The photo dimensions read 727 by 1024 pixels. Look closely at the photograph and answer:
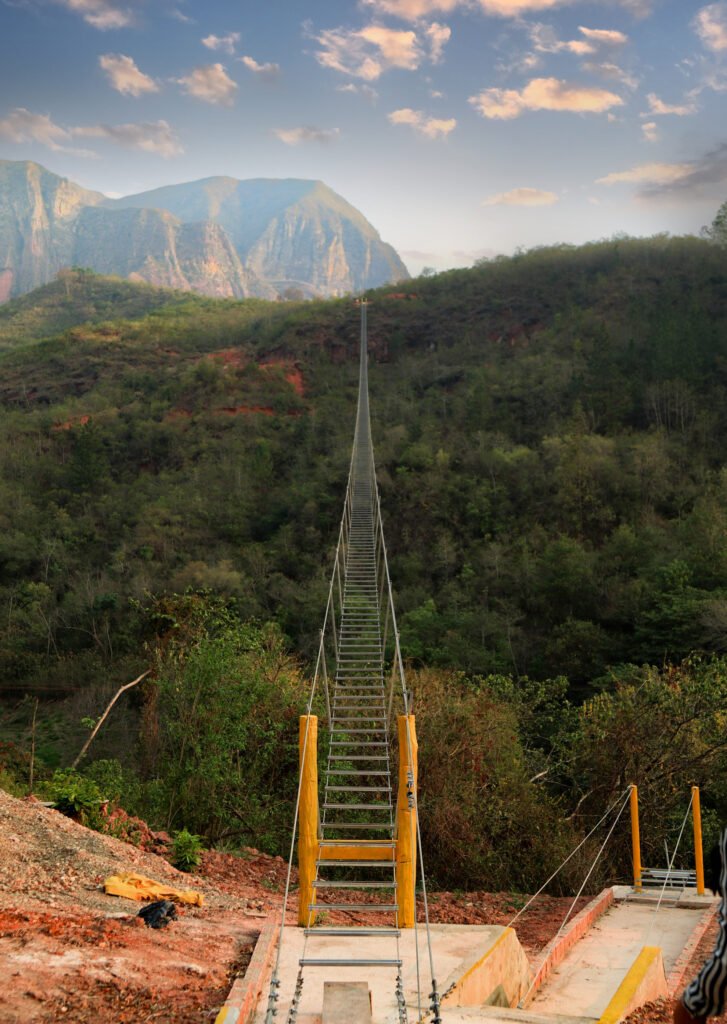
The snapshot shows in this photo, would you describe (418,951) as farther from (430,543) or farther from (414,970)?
(430,543)

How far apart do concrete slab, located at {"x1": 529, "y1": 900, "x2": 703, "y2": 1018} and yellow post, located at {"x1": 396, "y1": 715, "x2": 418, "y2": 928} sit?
0.64 meters

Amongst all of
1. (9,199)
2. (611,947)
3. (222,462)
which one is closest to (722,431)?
(222,462)

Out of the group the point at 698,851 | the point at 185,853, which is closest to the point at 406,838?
the point at 185,853

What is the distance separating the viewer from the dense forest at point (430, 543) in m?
7.81

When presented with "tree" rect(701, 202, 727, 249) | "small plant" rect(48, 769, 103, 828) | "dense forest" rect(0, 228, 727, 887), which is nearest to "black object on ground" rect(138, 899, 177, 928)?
"small plant" rect(48, 769, 103, 828)

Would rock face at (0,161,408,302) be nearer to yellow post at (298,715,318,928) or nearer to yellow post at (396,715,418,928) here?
yellow post at (298,715,318,928)

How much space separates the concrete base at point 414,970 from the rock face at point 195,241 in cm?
9657

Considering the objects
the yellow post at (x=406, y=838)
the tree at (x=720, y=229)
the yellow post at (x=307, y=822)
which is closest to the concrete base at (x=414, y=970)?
the yellow post at (x=406, y=838)

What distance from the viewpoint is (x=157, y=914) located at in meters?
3.35

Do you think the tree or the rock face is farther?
the rock face

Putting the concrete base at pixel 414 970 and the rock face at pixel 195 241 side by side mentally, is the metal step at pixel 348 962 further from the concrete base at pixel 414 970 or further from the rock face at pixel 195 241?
the rock face at pixel 195 241

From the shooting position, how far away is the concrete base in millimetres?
2709

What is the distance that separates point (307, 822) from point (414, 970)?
963 millimetres

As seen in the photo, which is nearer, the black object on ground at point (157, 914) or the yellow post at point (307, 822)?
the black object on ground at point (157, 914)
